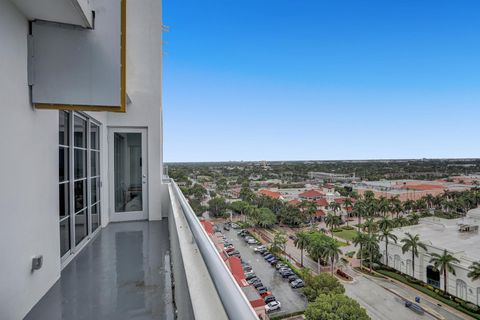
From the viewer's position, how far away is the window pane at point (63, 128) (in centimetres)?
232

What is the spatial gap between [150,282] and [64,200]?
1204 mm

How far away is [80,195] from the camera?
9.66 feet

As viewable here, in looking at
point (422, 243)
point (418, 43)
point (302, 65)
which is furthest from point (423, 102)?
point (422, 243)

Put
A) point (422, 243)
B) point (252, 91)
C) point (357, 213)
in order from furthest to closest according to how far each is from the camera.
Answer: point (252, 91) → point (357, 213) → point (422, 243)

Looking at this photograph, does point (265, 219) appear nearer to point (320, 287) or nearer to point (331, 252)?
point (331, 252)

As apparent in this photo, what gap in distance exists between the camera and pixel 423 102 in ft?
153

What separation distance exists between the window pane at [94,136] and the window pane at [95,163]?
9cm

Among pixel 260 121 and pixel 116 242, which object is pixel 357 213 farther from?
pixel 116 242

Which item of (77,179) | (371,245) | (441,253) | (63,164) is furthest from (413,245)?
(63,164)

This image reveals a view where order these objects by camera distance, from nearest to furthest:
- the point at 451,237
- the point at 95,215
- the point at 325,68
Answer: the point at 95,215, the point at 451,237, the point at 325,68

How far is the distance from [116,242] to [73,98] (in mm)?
2160

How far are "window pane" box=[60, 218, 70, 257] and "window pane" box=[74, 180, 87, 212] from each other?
295 mm

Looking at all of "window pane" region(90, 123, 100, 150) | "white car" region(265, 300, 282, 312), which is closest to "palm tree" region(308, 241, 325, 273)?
"white car" region(265, 300, 282, 312)

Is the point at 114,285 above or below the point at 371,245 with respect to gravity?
above
